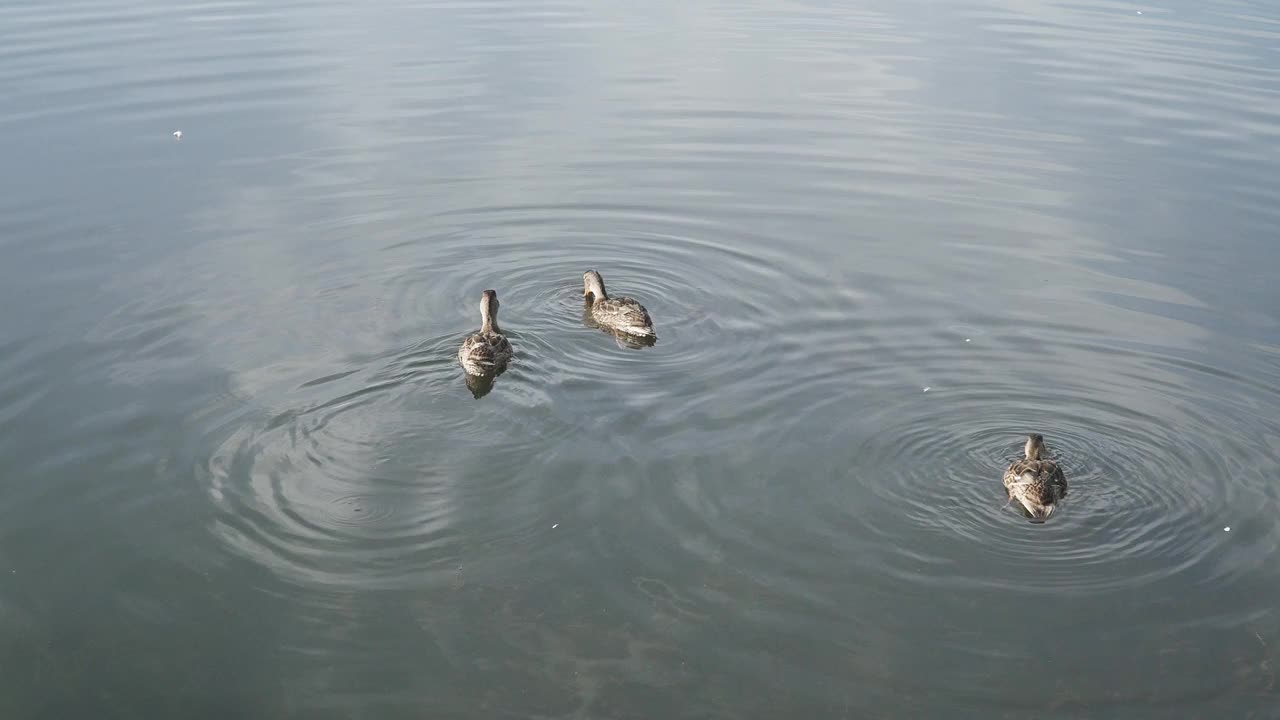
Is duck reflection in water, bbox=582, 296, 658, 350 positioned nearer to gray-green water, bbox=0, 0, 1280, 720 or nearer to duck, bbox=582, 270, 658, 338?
duck, bbox=582, 270, 658, 338

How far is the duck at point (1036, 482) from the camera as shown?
9180mm

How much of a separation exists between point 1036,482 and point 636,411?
11.6 feet

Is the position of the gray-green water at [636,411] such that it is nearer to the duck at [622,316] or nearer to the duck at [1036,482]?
the duck at [1036,482]

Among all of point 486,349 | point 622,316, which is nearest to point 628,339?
point 622,316

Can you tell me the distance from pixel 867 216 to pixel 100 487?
10.3m

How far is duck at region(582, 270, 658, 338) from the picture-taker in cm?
1257

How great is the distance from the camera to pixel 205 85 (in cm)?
2355

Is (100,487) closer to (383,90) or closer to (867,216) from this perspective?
(867,216)

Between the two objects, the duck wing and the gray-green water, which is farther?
the duck wing

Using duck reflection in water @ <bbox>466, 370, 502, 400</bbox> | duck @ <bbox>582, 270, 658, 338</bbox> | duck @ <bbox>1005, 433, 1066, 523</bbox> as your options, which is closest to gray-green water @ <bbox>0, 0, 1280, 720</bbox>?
duck reflection in water @ <bbox>466, 370, 502, 400</bbox>

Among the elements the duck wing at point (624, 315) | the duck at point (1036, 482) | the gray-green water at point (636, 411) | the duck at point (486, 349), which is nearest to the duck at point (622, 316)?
the duck wing at point (624, 315)

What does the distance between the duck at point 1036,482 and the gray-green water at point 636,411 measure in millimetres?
200

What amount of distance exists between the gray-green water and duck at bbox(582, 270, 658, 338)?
34 cm

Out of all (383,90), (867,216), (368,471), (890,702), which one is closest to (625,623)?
(890,702)
